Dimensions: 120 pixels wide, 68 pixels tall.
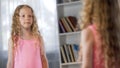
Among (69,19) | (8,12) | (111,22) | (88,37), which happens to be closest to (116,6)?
(111,22)

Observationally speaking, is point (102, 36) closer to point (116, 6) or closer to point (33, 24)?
point (116, 6)

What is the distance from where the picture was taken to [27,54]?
234 centimetres

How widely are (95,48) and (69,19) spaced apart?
2.20m

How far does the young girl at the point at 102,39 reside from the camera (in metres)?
1.21

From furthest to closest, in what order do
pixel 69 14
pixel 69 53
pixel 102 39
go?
pixel 69 14
pixel 69 53
pixel 102 39

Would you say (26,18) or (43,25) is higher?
(26,18)

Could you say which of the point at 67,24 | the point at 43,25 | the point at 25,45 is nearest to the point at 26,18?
the point at 25,45

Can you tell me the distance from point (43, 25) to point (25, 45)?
48.8 inches

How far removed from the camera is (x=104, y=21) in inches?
48.6

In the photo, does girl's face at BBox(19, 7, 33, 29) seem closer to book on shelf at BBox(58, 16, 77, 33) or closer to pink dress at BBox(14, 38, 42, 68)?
pink dress at BBox(14, 38, 42, 68)

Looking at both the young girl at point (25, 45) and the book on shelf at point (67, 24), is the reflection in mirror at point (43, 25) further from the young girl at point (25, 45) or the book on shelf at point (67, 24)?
the young girl at point (25, 45)

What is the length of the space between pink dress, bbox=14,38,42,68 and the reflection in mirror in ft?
3.62

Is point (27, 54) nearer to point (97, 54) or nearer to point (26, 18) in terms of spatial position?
point (26, 18)

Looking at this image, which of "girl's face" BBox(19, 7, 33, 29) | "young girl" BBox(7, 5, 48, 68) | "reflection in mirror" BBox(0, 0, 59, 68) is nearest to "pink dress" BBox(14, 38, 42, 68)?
"young girl" BBox(7, 5, 48, 68)
